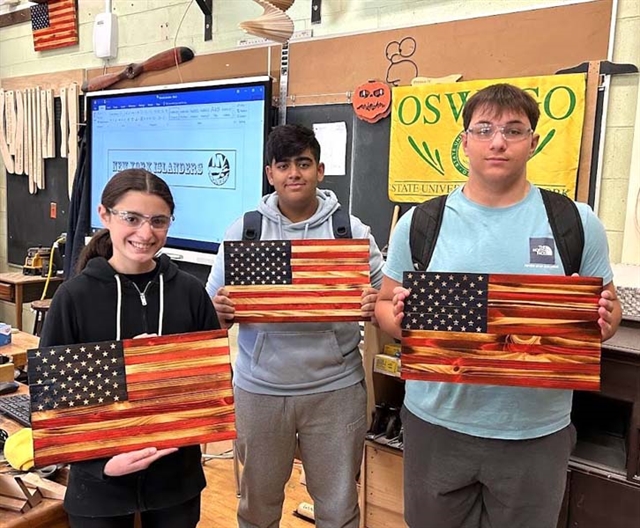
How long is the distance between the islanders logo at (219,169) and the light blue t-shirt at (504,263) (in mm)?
2229

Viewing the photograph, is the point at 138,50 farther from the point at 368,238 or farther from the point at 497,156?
the point at 497,156

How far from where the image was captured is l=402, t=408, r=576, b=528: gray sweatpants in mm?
1405

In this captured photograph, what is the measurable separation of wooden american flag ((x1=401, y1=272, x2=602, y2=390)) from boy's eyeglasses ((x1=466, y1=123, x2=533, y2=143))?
0.32m

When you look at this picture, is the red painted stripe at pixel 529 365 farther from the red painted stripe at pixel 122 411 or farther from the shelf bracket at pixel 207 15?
the shelf bracket at pixel 207 15

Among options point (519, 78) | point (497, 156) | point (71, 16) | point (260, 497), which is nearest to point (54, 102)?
point (71, 16)

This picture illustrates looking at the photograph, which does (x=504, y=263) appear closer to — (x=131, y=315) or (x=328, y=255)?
(x=328, y=255)

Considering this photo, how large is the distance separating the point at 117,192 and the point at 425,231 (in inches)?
30.0

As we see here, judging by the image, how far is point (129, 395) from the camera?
53.5 inches

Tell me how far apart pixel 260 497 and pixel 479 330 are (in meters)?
0.88

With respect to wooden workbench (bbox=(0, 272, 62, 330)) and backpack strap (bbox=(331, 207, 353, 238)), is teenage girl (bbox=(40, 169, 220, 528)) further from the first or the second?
wooden workbench (bbox=(0, 272, 62, 330))

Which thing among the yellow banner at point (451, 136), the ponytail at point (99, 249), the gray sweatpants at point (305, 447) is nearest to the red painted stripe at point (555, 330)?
the gray sweatpants at point (305, 447)

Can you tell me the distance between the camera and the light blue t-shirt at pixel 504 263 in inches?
55.4

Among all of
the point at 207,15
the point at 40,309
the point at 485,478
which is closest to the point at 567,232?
the point at 485,478

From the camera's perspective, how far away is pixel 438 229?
1483 mm
